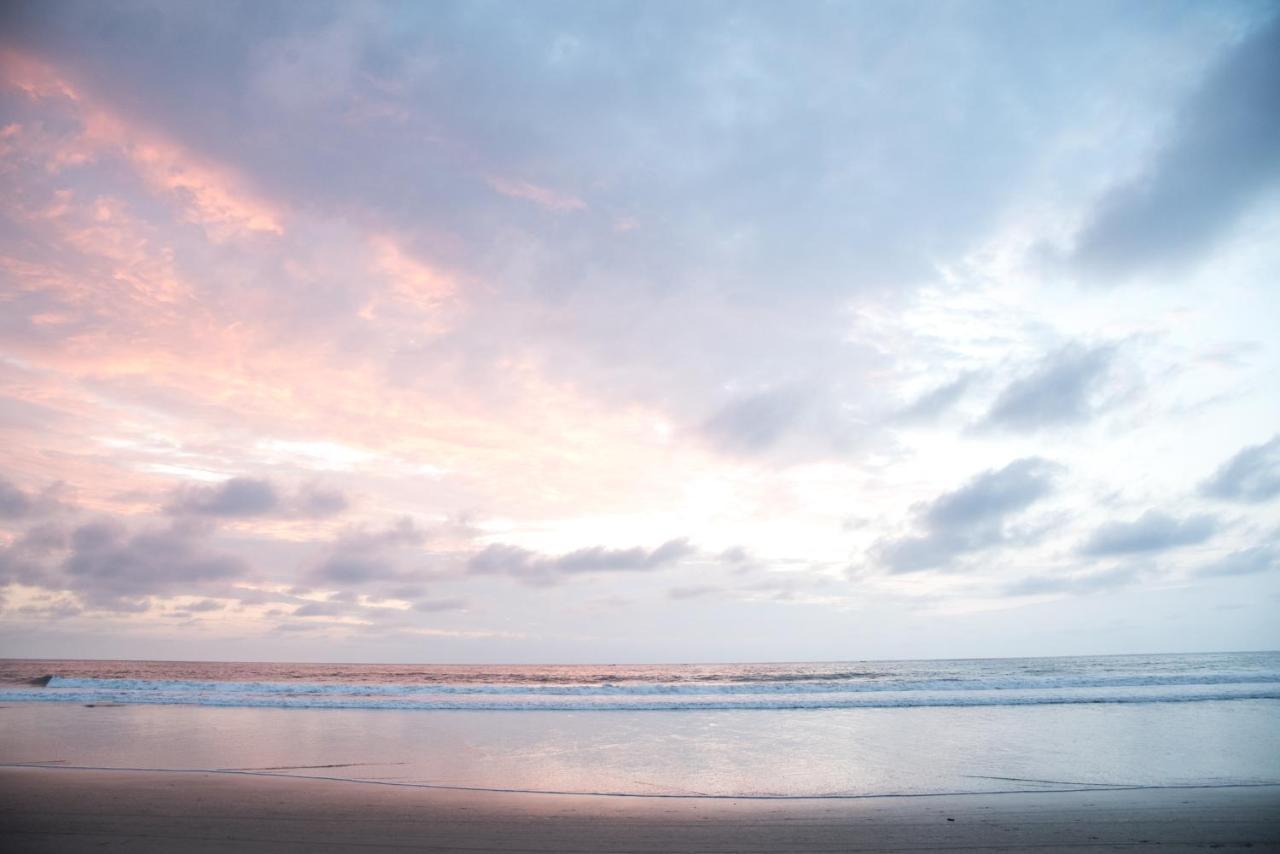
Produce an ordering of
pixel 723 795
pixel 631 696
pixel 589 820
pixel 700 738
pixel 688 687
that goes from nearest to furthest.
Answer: pixel 589 820 → pixel 723 795 → pixel 700 738 → pixel 631 696 → pixel 688 687

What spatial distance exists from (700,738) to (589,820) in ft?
27.3

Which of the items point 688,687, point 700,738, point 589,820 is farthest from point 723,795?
point 688,687

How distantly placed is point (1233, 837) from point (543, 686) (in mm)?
30728

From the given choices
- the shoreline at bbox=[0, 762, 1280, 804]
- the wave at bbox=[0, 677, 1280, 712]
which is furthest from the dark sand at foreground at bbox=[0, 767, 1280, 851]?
the wave at bbox=[0, 677, 1280, 712]

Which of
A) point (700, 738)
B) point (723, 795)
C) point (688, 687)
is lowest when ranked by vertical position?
point (688, 687)

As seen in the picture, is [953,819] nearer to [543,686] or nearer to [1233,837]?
[1233,837]

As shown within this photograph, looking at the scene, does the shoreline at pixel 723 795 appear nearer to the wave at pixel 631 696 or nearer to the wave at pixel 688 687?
the wave at pixel 631 696

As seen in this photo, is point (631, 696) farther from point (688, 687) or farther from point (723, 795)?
point (723, 795)

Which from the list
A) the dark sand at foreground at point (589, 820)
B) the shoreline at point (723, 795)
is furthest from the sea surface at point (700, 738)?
the dark sand at foreground at point (589, 820)

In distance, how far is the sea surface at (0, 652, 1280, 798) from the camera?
1214 centimetres

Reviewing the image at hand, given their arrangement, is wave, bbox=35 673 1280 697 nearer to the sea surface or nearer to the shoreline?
the sea surface

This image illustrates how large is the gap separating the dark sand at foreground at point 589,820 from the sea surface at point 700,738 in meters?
0.98

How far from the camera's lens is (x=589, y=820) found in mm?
9281

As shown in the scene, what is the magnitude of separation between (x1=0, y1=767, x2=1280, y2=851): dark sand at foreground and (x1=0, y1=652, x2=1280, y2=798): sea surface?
980mm
